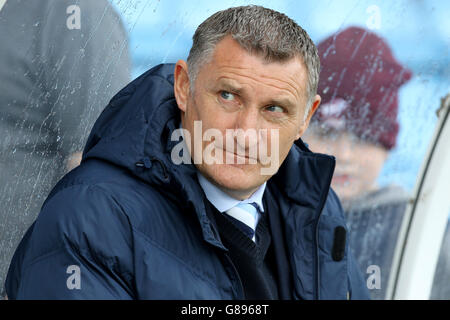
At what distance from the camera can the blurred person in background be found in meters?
3.03

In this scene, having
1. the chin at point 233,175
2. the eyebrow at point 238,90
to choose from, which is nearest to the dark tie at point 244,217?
the chin at point 233,175

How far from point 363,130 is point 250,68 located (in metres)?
1.52

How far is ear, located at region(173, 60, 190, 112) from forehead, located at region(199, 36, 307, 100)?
11 cm

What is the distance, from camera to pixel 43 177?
7.63ft

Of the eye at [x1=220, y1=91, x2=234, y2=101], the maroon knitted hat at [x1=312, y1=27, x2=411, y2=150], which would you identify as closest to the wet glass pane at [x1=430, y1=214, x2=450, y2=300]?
the maroon knitted hat at [x1=312, y1=27, x2=411, y2=150]

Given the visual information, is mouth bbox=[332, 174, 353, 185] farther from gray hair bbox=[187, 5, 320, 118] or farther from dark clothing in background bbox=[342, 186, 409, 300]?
gray hair bbox=[187, 5, 320, 118]

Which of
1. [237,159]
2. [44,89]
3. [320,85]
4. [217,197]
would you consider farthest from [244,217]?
[320,85]

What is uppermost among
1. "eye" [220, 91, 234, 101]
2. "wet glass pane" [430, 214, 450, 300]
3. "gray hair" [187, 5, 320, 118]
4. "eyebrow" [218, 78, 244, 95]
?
"gray hair" [187, 5, 320, 118]

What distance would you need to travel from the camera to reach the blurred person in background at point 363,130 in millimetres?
3031

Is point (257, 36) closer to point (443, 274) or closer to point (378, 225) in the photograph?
point (378, 225)

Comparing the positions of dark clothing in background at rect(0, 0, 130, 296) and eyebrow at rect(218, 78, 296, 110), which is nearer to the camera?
eyebrow at rect(218, 78, 296, 110)
